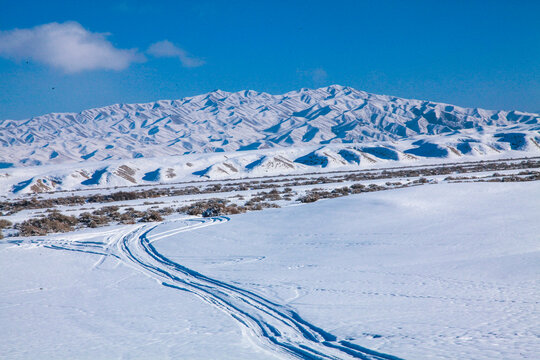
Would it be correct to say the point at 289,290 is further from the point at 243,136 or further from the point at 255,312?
the point at 243,136

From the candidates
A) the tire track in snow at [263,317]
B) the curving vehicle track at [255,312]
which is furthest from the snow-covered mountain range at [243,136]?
the tire track in snow at [263,317]

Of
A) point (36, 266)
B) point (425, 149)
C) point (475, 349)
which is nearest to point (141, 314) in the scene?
point (475, 349)

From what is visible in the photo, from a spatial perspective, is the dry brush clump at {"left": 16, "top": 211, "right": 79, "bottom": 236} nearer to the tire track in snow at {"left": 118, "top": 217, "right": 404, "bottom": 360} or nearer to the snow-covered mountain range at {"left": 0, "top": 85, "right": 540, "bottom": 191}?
the tire track in snow at {"left": 118, "top": 217, "right": 404, "bottom": 360}

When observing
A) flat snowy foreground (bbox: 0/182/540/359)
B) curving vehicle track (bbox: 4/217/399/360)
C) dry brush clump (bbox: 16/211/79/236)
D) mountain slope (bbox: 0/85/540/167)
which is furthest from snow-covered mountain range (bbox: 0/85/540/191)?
curving vehicle track (bbox: 4/217/399/360)

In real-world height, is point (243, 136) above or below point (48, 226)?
above

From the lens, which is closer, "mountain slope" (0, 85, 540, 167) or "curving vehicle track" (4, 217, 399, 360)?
"curving vehicle track" (4, 217, 399, 360)

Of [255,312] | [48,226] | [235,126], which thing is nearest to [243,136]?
[235,126]
